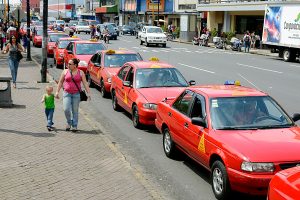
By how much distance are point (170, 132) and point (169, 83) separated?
3.36 meters

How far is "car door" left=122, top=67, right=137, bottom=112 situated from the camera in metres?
11.4

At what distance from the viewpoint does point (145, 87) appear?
11.6 metres

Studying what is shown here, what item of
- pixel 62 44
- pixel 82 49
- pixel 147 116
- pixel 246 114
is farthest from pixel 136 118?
pixel 62 44

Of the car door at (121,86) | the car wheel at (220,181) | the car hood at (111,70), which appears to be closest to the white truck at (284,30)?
the car hood at (111,70)

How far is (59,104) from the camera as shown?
45.2 ft

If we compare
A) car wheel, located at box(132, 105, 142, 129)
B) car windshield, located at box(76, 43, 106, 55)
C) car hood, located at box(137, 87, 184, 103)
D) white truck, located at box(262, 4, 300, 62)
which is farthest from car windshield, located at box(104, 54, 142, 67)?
white truck, located at box(262, 4, 300, 62)

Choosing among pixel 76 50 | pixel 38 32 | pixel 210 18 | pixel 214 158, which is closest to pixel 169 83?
pixel 214 158

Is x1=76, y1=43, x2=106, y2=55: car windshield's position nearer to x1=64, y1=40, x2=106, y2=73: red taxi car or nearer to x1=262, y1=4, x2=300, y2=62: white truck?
x1=64, y1=40, x2=106, y2=73: red taxi car

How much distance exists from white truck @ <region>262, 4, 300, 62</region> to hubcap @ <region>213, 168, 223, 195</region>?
92.2ft

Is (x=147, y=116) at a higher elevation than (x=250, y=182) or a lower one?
higher

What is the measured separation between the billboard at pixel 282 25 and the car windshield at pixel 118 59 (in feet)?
65.1

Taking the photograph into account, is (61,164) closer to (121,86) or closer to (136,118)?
(136,118)

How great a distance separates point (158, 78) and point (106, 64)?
4.32 metres

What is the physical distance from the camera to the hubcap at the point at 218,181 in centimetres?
658
